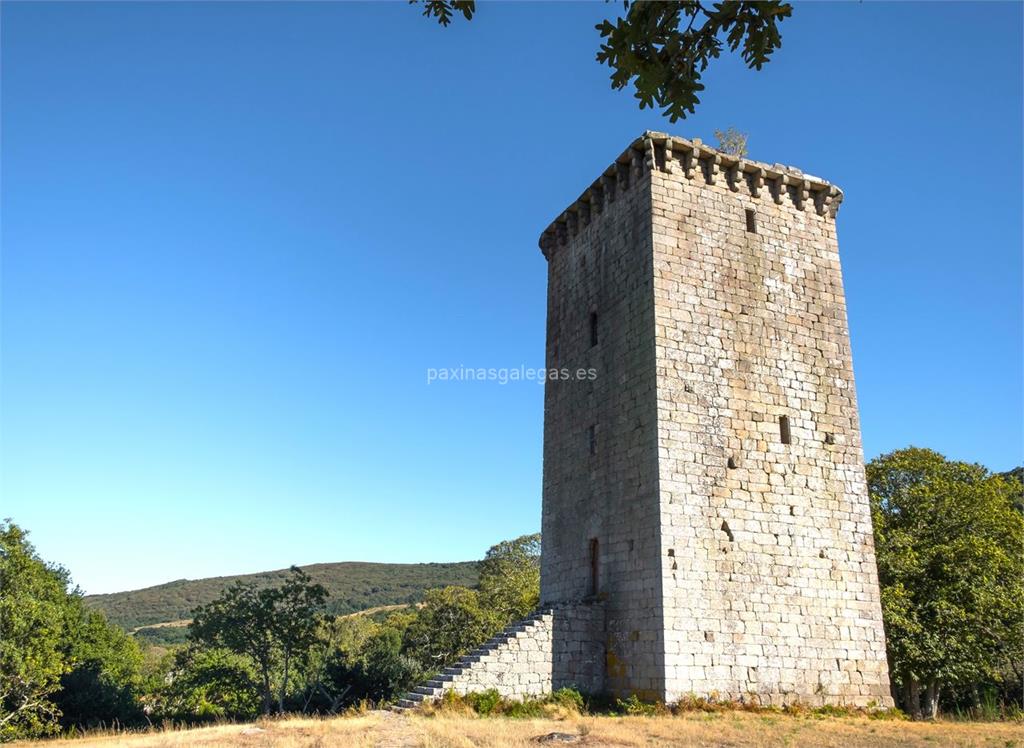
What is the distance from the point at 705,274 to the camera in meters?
16.0

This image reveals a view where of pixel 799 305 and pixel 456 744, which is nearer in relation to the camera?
pixel 456 744

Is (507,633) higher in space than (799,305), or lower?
lower

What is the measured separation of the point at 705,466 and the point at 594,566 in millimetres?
3540

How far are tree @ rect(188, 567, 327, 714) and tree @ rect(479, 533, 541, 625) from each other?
8.79 m

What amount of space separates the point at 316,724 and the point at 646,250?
11.4 meters

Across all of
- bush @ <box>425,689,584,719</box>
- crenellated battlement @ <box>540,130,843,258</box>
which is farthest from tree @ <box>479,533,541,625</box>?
crenellated battlement @ <box>540,130,843,258</box>

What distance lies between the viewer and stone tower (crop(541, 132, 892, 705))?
13.6 meters

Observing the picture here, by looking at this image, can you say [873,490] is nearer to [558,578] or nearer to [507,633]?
[558,578]

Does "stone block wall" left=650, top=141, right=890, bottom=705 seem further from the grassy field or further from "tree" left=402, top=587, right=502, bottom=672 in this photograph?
"tree" left=402, top=587, right=502, bottom=672

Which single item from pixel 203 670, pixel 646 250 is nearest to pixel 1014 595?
pixel 646 250

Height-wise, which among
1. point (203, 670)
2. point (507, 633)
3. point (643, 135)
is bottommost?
point (203, 670)

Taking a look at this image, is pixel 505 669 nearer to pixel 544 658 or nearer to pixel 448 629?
pixel 544 658

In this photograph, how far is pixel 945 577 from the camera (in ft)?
69.5

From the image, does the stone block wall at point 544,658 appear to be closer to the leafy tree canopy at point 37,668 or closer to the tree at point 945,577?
the tree at point 945,577
